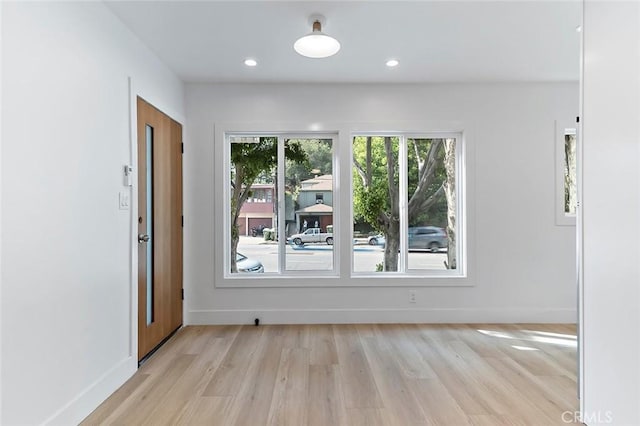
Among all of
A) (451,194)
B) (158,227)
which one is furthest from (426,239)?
(158,227)

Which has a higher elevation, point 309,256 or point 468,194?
point 468,194

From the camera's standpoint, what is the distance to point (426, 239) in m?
3.78

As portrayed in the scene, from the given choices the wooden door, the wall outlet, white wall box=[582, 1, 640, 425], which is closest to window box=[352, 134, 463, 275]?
the wooden door

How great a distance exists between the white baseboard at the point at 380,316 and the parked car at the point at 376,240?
704 millimetres

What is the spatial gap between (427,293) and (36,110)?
11.3ft

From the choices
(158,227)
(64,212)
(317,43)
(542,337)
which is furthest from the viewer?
(542,337)

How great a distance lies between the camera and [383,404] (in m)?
2.06

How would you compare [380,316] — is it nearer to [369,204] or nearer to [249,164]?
[369,204]

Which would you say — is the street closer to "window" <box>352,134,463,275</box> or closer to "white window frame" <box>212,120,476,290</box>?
"window" <box>352,134,463,275</box>

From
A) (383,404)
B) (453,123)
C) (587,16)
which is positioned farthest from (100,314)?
(453,123)

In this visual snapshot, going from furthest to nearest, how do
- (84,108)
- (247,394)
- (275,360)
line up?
(275,360) → (247,394) → (84,108)

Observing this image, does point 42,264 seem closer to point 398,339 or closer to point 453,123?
point 398,339

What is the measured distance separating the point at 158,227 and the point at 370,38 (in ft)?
7.57

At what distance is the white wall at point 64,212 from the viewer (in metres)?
1.52
